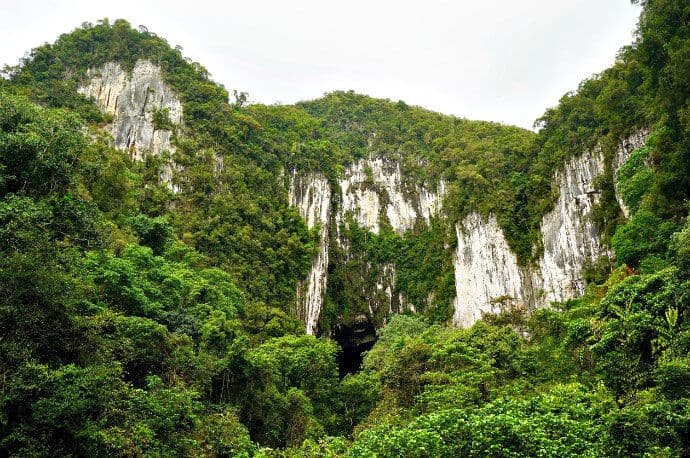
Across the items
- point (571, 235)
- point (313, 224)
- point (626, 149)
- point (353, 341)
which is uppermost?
point (313, 224)

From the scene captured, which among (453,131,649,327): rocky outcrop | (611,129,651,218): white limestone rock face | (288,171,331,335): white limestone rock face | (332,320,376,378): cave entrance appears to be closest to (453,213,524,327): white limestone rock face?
(453,131,649,327): rocky outcrop

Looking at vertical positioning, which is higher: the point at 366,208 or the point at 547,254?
the point at 366,208

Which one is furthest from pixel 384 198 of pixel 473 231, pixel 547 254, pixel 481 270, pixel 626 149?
pixel 626 149

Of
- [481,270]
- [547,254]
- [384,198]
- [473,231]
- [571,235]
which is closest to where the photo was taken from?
[571,235]

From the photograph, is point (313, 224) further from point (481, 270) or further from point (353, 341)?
point (481, 270)

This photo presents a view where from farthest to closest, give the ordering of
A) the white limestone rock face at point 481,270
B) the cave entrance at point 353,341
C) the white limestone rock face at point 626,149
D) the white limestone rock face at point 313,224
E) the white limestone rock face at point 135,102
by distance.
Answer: the cave entrance at point 353,341 → the white limestone rock face at point 135,102 → the white limestone rock face at point 313,224 → the white limestone rock face at point 481,270 → the white limestone rock face at point 626,149

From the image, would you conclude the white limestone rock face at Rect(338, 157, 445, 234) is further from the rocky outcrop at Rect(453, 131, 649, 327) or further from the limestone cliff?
the rocky outcrop at Rect(453, 131, 649, 327)

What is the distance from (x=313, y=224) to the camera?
116 ft

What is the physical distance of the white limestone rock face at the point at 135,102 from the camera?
30953 millimetres

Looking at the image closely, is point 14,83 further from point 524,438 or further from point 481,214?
point 524,438

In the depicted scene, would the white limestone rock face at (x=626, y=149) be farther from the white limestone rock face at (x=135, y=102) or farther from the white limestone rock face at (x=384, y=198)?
the white limestone rock face at (x=135, y=102)

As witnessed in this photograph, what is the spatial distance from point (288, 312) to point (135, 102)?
2017 cm

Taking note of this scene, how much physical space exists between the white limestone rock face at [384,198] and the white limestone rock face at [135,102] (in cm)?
1574

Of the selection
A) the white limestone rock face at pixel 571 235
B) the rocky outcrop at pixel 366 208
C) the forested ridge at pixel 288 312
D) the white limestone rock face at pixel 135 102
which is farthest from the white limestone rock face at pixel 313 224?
the white limestone rock face at pixel 571 235
